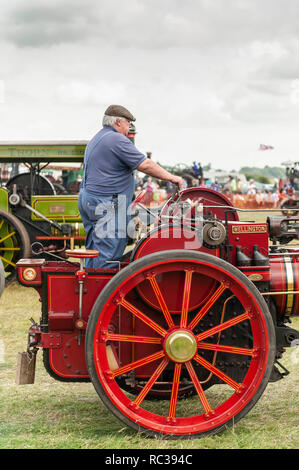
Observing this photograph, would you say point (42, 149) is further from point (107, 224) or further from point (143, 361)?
point (143, 361)

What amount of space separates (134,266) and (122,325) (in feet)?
1.63

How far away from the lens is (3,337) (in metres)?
5.59

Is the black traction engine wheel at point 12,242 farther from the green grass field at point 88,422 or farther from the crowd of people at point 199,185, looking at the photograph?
the crowd of people at point 199,185

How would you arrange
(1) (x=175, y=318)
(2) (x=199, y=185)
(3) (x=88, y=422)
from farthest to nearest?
1. (2) (x=199, y=185)
2. (3) (x=88, y=422)
3. (1) (x=175, y=318)

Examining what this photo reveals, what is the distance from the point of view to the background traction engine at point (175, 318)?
9.21 ft

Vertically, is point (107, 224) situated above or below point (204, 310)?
above

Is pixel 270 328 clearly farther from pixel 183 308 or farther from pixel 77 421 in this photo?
pixel 77 421

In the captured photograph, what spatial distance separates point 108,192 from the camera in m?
A: 3.40

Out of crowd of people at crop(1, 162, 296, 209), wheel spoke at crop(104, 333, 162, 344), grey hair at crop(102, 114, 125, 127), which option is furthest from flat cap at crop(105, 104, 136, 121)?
crowd of people at crop(1, 162, 296, 209)

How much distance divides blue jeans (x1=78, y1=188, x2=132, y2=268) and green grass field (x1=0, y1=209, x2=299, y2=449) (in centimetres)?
91

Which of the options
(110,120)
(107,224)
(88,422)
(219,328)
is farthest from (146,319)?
(110,120)

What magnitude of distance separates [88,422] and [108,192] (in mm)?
1334

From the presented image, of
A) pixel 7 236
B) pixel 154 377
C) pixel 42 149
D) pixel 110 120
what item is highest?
pixel 42 149

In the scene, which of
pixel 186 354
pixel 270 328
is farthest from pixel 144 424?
pixel 270 328
